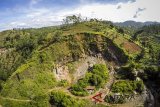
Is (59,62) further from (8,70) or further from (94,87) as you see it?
(8,70)

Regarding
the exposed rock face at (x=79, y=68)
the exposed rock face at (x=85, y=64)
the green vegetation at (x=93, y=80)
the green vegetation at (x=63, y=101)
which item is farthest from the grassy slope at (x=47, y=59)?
the green vegetation at (x=93, y=80)

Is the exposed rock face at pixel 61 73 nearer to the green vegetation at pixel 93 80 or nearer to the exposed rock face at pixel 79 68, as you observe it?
the exposed rock face at pixel 79 68

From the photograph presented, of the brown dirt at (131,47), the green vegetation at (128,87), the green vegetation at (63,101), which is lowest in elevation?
the green vegetation at (63,101)

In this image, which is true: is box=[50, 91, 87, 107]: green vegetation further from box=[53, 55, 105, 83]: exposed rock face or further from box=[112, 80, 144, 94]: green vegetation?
box=[53, 55, 105, 83]: exposed rock face

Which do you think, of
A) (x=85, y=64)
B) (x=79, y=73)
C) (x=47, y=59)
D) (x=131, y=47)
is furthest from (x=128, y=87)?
(x=47, y=59)

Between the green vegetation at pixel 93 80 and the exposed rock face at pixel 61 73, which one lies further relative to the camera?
the exposed rock face at pixel 61 73

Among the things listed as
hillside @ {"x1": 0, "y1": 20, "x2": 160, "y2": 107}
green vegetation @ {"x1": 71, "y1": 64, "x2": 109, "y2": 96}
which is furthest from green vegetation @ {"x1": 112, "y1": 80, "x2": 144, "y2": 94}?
green vegetation @ {"x1": 71, "y1": 64, "x2": 109, "y2": 96}

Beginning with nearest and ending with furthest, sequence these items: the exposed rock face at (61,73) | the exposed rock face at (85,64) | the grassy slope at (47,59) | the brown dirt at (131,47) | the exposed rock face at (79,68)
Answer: the grassy slope at (47,59) < the exposed rock face at (61,73) < the exposed rock face at (79,68) < the exposed rock face at (85,64) < the brown dirt at (131,47)

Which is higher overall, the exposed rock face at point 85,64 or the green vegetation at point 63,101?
the exposed rock face at point 85,64
